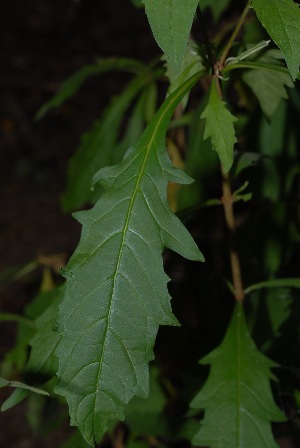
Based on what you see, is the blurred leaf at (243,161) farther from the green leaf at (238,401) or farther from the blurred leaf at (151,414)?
the blurred leaf at (151,414)

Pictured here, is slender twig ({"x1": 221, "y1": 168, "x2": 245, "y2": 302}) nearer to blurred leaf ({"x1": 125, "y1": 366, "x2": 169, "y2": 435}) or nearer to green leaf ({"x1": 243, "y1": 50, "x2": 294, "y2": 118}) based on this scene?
green leaf ({"x1": 243, "y1": 50, "x2": 294, "y2": 118})

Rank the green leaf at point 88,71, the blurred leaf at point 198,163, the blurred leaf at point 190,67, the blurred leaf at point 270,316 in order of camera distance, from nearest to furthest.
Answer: the blurred leaf at point 190,67 → the blurred leaf at point 270,316 → the blurred leaf at point 198,163 → the green leaf at point 88,71

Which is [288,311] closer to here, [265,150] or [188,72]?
[265,150]

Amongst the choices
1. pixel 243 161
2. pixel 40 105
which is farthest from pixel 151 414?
pixel 40 105

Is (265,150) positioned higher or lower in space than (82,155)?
lower

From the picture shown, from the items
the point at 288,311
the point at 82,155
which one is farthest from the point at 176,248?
the point at 82,155

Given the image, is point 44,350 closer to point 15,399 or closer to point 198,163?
point 15,399

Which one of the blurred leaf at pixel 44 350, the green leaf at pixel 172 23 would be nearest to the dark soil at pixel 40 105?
the blurred leaf at pixel 44 350
